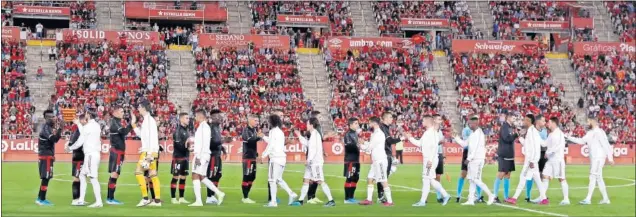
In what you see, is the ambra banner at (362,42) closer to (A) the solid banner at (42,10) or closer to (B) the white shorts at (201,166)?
(A) the solid banner at (42,10)

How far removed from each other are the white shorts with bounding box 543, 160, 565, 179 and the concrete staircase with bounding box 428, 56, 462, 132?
104 feet

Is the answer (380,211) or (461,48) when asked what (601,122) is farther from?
(380,211)

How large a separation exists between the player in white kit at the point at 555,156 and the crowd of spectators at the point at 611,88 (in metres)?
32.2

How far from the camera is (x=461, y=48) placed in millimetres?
62219

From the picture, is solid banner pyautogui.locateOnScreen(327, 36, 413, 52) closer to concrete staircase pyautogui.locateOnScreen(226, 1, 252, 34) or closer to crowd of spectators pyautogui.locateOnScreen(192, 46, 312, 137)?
crowd of spectators pyautogui.locateOnScreen(192, 46, 312, 137)

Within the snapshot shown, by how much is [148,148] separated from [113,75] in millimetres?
33879

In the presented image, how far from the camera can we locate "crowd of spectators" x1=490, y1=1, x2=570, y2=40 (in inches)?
2589

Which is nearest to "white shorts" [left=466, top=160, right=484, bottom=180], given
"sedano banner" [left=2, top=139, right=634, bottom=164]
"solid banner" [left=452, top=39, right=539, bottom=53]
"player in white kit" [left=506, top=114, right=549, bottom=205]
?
"player in white kit" [left=506, top=114, right=549, bottom=205]

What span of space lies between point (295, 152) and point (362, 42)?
1429cm

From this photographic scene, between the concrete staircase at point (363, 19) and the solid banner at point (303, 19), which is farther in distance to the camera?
the concrete staircase at point (363, 19)

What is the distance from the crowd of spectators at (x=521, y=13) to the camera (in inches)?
2589

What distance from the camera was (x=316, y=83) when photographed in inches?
2280

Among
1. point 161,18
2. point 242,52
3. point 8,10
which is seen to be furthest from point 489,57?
point 8,10

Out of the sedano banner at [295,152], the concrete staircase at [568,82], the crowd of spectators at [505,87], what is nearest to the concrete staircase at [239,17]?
the crowd of spectators at [505,87]
